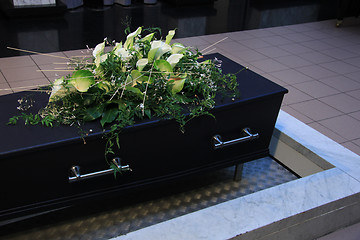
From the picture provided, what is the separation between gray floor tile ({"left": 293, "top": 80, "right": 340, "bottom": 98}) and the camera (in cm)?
388

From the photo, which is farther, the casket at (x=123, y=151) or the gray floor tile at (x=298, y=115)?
the gray floor tile at (x=298, y=115)

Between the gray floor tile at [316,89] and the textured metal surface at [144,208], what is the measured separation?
1789 mm

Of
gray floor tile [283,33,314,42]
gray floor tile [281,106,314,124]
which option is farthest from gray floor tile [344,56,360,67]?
gray floor tile [281,106,314,124]

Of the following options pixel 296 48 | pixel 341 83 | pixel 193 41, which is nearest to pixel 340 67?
pixel 341 83

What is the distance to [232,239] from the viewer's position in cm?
151

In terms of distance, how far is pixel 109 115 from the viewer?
1624 millimetres

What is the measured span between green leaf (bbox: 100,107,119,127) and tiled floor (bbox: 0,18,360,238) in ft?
3.88

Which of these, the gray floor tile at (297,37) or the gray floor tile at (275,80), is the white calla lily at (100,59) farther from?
the gray floor tile at (297,37)

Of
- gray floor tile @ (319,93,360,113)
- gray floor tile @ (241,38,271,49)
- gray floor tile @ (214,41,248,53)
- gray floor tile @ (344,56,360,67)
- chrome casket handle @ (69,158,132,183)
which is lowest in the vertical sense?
gray floor tile @ (319,93,360,113)

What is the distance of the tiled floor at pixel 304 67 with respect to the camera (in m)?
3.45

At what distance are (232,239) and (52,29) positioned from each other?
15.4 ft

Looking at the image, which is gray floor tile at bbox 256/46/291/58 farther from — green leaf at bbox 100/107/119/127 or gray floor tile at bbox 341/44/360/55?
green leaf at bbox 100/107/119/127

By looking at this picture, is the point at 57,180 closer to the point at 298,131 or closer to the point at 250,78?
the point at 250,78

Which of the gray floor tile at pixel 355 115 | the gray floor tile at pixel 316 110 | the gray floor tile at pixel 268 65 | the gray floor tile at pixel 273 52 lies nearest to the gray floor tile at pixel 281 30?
the gray floor tile at pixel 273 52
